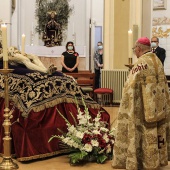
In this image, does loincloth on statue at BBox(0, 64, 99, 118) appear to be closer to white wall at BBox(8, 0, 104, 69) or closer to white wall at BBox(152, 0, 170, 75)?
white wall at BBox(152, 0, 170, 75)

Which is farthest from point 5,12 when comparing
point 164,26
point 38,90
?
point 38,90

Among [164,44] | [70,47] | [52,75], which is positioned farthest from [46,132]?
[164,44]

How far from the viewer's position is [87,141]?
4.70 m

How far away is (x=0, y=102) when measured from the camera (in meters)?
5.18

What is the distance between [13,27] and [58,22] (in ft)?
4.80

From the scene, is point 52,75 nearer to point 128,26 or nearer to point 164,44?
point 128,26

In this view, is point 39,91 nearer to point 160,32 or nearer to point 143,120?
point 143,120

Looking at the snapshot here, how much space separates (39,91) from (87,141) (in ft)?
2.63

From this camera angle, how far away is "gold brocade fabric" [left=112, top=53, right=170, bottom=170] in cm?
415

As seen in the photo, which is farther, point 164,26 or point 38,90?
point 164,26

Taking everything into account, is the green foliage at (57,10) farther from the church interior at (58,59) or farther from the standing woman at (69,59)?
the standing woman at (69,59)

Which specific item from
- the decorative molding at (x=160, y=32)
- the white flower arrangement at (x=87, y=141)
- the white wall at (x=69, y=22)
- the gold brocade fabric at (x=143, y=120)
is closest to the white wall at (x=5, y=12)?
the white wall at (x=69, y=22)

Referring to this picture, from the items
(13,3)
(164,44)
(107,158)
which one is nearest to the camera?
(107,158)

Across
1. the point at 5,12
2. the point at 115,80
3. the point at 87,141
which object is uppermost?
the point at 5,12
